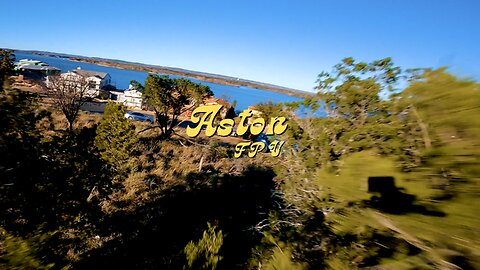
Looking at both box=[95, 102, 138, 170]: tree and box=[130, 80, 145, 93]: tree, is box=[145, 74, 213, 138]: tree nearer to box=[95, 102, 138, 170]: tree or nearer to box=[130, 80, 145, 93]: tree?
box=[130, 80, 145, 93]: tree

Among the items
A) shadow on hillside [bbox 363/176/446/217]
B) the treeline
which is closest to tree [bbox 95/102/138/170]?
the treeline

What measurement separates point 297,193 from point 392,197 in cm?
616

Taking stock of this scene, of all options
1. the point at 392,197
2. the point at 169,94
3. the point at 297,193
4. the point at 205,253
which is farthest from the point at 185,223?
the point at 169,94

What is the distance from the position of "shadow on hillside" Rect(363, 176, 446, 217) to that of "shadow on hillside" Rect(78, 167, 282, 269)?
19.7ft

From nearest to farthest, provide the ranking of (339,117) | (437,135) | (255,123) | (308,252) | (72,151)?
(437,135) < (308,252) < (72,151) < (339,117) < (255,123)

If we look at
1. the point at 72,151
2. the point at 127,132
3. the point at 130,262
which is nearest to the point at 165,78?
the point at 127,132

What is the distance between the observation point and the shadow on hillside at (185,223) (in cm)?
998

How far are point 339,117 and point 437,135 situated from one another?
24.3 feet

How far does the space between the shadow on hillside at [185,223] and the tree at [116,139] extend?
3101 mm

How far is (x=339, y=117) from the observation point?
885cm

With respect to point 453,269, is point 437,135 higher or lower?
→ higher

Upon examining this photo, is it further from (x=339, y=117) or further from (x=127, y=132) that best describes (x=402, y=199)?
(x=127, y=132)

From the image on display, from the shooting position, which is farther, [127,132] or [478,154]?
[127,132]

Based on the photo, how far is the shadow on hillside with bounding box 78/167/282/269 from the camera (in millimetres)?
9977
